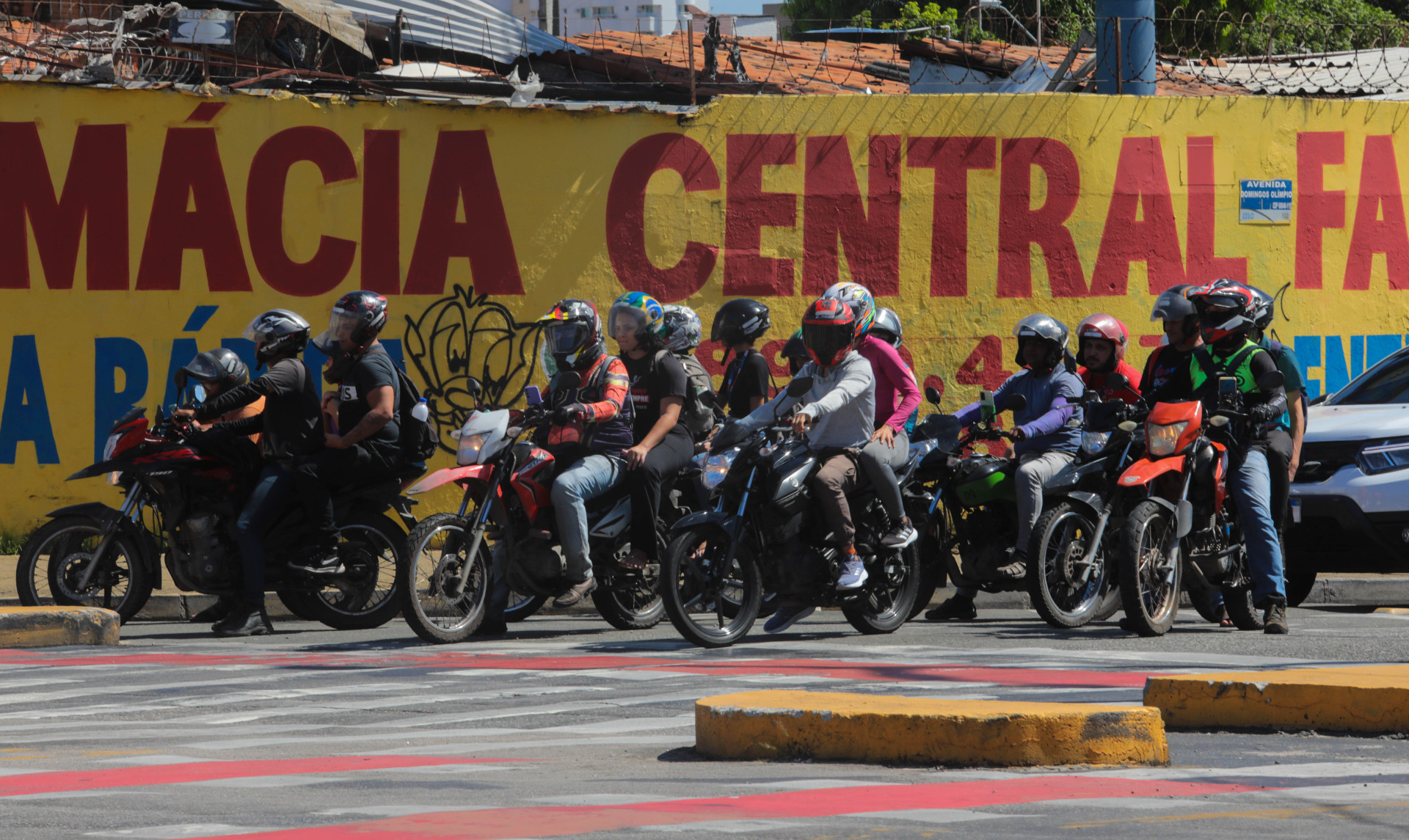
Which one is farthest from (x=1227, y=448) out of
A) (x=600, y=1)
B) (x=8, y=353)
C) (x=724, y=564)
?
(x=600, y=1)

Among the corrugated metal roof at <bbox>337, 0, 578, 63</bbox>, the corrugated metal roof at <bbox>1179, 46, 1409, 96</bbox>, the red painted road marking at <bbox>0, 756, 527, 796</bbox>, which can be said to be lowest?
the red painted road marking at <bbox>0, 756, 527, 796</bbox>

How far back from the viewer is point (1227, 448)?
31.6 ft

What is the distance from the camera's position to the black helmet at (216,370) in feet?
33.5

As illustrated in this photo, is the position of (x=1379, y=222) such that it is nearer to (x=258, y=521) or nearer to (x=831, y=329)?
(x=831, y=329)

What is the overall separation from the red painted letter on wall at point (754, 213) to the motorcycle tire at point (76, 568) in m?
6.20

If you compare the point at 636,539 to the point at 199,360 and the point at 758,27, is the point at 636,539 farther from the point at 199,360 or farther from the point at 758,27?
the point at 758,27

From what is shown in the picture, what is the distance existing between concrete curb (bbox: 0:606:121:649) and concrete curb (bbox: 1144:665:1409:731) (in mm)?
5953

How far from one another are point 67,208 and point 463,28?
763cm

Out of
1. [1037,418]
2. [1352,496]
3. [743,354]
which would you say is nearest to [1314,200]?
[1352,496]

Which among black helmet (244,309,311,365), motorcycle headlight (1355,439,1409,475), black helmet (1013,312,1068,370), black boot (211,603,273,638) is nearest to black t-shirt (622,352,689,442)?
black helmet (244,309,311,365)

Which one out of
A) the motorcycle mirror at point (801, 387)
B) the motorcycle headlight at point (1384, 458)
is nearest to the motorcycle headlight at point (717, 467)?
the motorcycle mirror at point (801, 387)

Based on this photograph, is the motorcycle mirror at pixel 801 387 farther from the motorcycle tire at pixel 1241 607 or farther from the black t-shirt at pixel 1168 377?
the motorcycle tire at pixel 1241 607

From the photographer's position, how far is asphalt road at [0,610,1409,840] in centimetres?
463

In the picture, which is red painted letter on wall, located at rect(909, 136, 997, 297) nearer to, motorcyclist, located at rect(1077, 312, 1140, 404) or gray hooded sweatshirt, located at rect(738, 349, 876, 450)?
motorcyclist, located at rect(1077, 312, 1140, 404)
